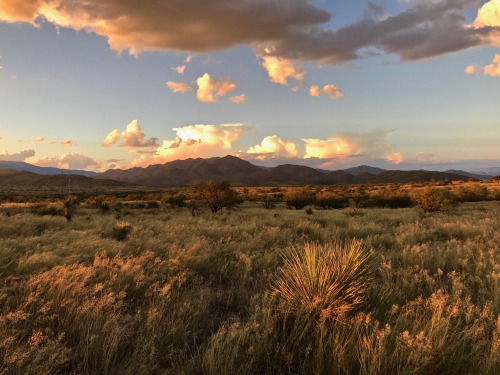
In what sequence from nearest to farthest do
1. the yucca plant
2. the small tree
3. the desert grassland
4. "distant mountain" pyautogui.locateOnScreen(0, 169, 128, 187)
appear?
1. the desert grassland
2. the yucca plant
3. the small tree
4. "distant mountain" pyautogui.locateOnScreen(0, 169, 128, 187)

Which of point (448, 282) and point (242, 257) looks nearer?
point (448, 282)

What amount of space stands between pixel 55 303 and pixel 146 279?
54.8 inches

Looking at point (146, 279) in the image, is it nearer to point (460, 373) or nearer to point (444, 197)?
point (460, 373)

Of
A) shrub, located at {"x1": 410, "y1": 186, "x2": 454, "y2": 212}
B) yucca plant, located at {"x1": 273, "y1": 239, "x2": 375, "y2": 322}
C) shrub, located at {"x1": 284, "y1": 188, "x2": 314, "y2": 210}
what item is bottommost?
shrub, located at {"x1": 284, "y1": 188, "x2": 314, "y2": 210}


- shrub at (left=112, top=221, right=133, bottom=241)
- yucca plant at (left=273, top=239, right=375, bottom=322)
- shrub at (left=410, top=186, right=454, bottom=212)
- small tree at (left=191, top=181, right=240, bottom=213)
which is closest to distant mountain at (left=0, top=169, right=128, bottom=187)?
small tree at (left=191, top=181, right=240, bottom=213)

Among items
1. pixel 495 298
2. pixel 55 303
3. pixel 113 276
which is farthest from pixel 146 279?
pixel 495 298

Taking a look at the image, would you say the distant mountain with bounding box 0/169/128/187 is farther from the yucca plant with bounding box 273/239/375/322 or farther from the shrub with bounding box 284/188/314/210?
the yucca plant with bounding box 273/239/375/322

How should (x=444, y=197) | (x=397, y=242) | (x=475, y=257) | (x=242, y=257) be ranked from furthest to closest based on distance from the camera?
(x=444, y=197)
(x=397, y=242)
(x=475, y=257)
(x=242, y=257)

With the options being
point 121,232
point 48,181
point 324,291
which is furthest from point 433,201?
point 48,181

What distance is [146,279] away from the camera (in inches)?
204

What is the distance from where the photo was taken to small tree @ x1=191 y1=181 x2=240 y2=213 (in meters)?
31.2

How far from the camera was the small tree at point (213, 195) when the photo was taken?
31172mm

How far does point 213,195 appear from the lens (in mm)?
31219

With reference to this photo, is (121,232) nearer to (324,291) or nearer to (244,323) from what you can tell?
(244,323)
